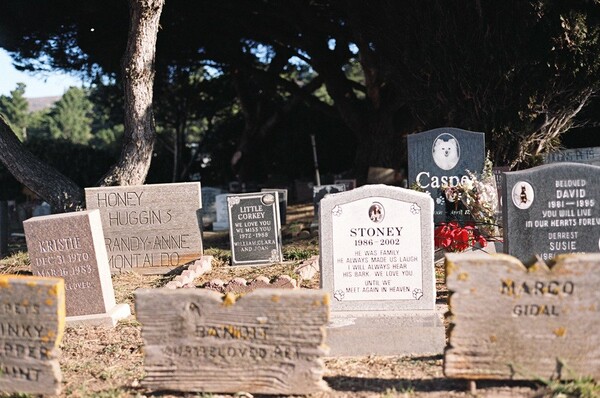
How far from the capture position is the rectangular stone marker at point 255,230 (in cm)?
1184

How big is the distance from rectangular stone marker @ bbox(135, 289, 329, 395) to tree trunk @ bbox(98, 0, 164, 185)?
8227 mm

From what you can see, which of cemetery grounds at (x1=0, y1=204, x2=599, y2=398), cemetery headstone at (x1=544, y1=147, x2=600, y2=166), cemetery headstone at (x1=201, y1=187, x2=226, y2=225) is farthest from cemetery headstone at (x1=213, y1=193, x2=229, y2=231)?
cemetery grounds at (x1=0, y1=204, x2=599, y2=398)

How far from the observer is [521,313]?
476 centimetres

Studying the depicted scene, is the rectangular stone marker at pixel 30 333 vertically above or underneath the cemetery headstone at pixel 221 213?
underneath

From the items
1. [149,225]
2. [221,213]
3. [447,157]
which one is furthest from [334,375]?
[221,213]

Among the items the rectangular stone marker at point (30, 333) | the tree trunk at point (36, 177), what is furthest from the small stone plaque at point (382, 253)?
the tree trunk at point (36, 177)

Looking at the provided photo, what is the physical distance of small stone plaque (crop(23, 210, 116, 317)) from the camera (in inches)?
297

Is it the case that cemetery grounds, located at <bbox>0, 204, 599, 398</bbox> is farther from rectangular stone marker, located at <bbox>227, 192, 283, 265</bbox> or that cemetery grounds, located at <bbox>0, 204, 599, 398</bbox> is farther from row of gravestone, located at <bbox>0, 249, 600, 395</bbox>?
rectangular stone marker, located at <bbox>227, 192, 283, 265</bbox>

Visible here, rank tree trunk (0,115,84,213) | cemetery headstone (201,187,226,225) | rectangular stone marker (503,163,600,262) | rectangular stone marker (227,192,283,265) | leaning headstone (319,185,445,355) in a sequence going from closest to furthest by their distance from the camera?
leaning headstone (319,185,445,355) < rectangular stone marker (503,163,600,262) < rectangular stone marker (227,192,283,265) < tree trunk (0,115,84,213) < cemetery headstone (201,187,226,225)

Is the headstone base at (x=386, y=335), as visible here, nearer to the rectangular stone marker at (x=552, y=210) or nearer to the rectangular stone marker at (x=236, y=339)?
the rectangular stone marker at (x=552, y=210)

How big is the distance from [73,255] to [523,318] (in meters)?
4.71

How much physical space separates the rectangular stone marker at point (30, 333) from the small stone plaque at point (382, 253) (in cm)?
273

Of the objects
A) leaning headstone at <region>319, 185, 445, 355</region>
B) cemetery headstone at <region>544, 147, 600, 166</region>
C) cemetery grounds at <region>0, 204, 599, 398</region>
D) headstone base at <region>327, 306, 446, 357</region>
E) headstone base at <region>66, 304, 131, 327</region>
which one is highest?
cemetery headstone at <region>544, 147, 600, 166</region>

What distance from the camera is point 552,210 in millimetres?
7223
